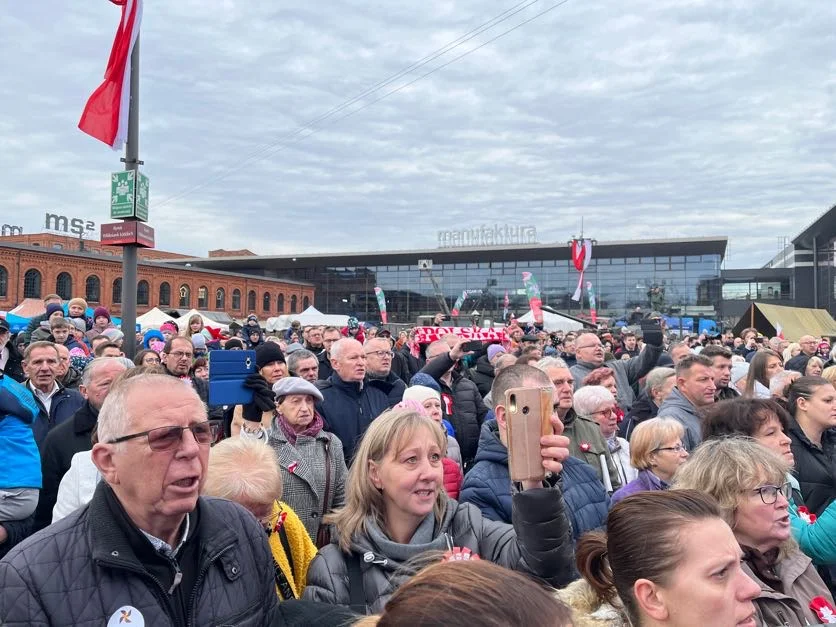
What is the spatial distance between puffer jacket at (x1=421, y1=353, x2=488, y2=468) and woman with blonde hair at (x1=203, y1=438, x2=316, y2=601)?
3.70m

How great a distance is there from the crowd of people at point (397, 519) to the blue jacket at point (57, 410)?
4.04ft

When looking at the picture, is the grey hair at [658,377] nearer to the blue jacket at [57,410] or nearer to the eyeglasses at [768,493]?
the eyeglasses at [768,493]

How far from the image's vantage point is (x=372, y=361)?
6.33 meters

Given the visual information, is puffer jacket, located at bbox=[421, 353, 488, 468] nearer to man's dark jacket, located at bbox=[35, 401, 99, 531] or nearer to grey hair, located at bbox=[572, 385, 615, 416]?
grey hair, located at bbox=[572, 385, 615, 416]

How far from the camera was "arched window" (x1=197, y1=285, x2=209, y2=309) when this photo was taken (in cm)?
6197

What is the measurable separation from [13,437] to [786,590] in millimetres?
3753

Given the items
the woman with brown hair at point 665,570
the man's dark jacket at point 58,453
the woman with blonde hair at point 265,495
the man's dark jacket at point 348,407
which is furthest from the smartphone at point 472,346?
the woman with brown hair at point 665,570

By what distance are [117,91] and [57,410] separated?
4.98 metres

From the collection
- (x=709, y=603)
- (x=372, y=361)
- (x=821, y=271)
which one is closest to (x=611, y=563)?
(x=709, y=603)

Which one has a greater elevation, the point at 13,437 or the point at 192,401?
the point at 192,401

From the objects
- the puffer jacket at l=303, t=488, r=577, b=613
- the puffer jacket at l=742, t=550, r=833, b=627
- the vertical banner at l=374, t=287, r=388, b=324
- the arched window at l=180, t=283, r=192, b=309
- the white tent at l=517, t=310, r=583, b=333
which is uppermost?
the arched window at l=180, t=283, r=192, b=309

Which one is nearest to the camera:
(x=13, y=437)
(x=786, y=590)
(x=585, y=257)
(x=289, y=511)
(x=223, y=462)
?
(x=786, y=590)

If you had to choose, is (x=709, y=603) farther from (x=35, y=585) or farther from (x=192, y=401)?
(x=35, y=585)

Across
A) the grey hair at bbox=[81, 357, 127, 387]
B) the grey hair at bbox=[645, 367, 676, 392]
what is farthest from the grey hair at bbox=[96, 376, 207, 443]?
the grey hair at bbox=[645, 367, 676, 392]
